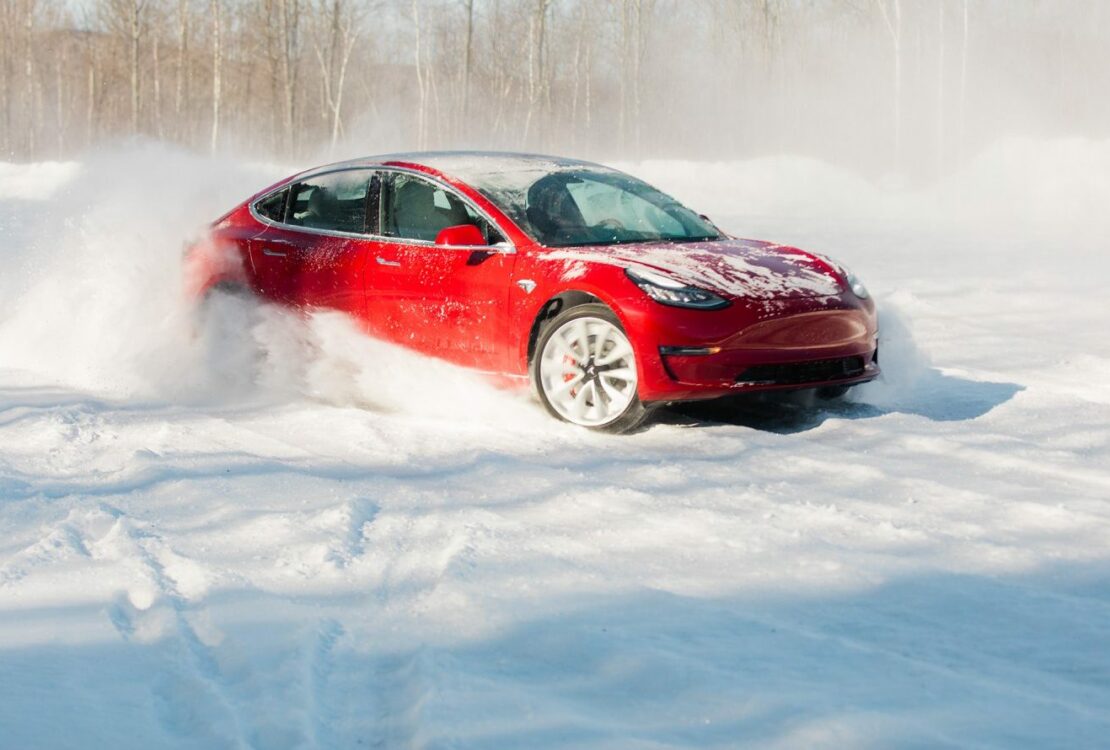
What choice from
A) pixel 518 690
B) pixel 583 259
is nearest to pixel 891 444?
pixel 583 259

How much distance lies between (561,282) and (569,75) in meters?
65.9

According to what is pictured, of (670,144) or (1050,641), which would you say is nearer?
(1050,641)

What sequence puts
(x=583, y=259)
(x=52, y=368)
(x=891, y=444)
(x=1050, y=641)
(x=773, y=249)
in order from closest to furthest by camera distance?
(x=1050, y=641) < (x=891, y=444) < (x=583, y=259) < (x=773, y=249) < (x=52, y=368)

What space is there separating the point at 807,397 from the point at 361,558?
139 inches

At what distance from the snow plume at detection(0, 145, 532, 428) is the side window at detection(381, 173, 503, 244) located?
2.18ft

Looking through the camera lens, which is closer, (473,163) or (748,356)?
(748,356)

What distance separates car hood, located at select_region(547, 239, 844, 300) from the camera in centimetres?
596

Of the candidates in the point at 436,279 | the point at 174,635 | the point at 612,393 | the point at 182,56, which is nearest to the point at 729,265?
the point at 612,393

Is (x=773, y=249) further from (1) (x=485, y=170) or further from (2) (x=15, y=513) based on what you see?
(2) (x=15, y=513)

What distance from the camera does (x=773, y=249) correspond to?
6.63 meters

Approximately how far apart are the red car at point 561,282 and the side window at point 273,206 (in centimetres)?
2

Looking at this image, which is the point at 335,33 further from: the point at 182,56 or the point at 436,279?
the point at 436,279

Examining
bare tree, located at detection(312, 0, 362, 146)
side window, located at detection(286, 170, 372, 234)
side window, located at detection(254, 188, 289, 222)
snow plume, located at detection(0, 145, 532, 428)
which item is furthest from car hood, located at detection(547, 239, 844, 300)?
bare tree, located at detection(312, 0, 362, 146)

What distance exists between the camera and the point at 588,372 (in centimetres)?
610
